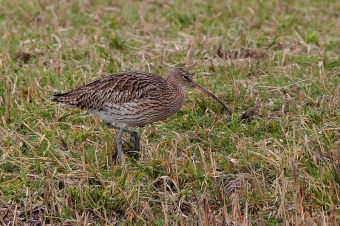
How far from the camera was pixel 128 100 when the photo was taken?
903 cm

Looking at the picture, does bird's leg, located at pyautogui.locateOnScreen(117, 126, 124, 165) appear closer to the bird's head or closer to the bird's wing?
the bird's wing

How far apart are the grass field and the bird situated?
0.29 m

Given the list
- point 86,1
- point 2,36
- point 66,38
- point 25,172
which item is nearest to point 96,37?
point 66,38

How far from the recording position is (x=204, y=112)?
9.95 m

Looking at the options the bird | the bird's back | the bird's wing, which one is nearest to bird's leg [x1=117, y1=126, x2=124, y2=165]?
the bird

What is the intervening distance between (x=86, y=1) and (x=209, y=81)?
4.67 m

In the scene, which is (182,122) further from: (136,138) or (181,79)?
(136,138)

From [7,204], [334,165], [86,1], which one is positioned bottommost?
[86,1]

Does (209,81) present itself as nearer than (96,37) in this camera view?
Yes

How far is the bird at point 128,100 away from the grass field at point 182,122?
0.29m

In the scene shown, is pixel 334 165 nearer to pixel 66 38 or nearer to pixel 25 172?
pixel 25 172

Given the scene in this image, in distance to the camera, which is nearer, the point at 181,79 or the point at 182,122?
the point at 181,79

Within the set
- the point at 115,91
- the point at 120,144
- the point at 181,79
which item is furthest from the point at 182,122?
the point at 120,144

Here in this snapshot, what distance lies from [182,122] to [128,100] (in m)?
0.93
